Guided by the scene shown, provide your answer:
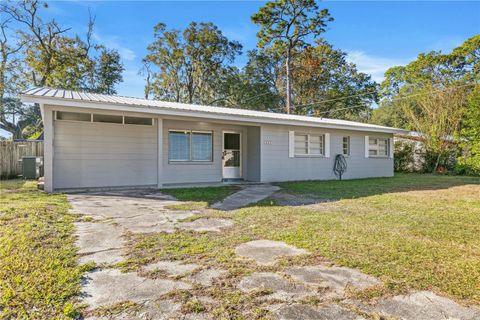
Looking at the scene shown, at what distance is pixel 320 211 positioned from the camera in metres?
5.61

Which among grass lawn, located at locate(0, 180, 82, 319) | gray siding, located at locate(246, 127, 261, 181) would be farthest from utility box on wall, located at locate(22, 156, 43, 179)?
gray siding, located at locate(246, 127, 261, 181)

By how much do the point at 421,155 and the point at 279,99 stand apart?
12.6 metres

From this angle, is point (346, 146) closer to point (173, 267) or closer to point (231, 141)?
point (231, 141)

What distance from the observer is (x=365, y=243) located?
358 centimetres

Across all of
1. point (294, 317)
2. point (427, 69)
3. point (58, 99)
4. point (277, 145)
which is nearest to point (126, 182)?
point (58, 99)

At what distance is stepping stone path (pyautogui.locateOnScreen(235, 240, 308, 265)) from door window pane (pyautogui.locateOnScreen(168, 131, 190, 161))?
6.49 metres

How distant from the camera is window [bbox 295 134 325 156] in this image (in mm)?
11531

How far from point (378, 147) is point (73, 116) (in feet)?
40.4

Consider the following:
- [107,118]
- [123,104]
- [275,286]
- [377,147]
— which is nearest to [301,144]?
[377,147]

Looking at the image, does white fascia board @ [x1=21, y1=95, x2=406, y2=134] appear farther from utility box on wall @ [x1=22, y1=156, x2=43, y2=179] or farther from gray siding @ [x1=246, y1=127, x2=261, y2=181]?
utility box on wall @ [x1=22, y1=156, x2=43, y2=179]

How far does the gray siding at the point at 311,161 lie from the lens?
34.8ft

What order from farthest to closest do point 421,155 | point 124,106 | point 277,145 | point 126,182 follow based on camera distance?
point 421,155 < point 277,145 < point 126,182 < point 124,106

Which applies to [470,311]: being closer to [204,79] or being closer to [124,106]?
[124,106]

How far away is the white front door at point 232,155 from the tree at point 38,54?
16449 mm
